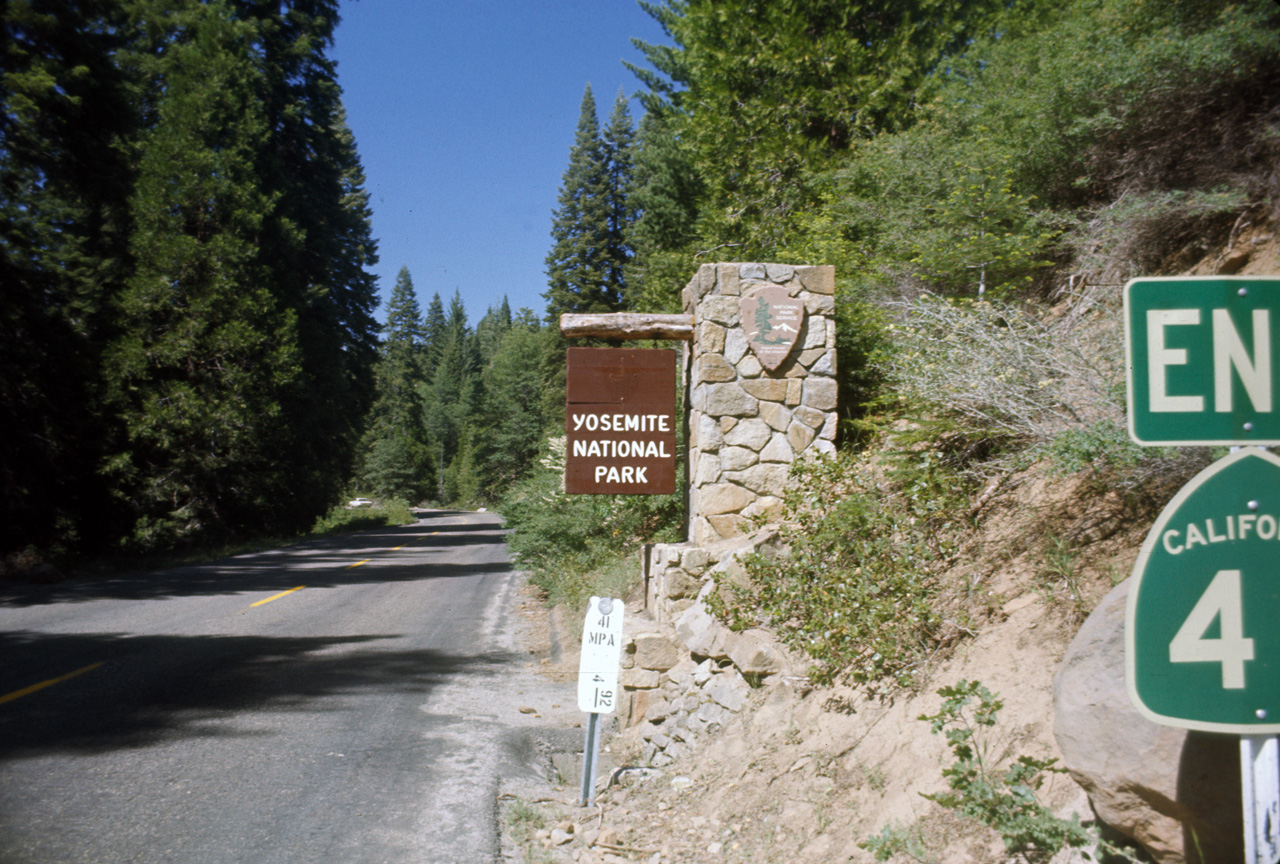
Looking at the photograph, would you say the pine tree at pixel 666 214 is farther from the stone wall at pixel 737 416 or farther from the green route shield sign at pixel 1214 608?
the green route shield sign at pixel 1214 608

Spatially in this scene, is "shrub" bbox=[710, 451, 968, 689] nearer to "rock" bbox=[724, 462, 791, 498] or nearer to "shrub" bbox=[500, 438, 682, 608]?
"rock" bbox=[724, 462, 791, 498]

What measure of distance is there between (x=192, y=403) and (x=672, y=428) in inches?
664

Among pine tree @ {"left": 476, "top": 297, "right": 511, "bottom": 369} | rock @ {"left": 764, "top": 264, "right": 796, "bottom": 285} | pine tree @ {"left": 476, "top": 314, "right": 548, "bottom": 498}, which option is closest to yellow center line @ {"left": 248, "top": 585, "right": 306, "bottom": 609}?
rock @ {"left": 764, "top": 264, "right": 796, "bottom": 285}

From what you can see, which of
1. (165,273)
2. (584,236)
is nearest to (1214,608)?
(165,273)

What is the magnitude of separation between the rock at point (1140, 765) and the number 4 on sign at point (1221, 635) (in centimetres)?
52

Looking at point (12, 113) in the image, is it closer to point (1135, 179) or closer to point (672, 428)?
point (672, 428)

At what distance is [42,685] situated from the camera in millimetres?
6793

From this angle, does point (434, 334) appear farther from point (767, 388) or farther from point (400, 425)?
point (767, 388)

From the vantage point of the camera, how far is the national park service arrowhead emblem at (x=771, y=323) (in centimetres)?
755

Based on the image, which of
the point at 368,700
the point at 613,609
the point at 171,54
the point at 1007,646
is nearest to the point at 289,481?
the point at 171,54

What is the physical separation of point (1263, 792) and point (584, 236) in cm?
4047

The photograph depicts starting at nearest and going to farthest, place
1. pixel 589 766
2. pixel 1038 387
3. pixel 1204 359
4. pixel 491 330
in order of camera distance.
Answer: pixel 1204 359
pixel 589 766
pixel 1038 387
pixel 491 330

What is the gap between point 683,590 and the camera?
278 inches

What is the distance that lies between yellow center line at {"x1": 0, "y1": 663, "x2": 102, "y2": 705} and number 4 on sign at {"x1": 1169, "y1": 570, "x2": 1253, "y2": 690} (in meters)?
7.53
